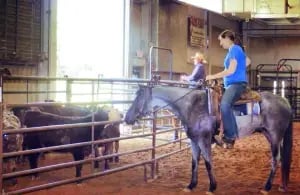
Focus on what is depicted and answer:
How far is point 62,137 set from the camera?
6.85 metres

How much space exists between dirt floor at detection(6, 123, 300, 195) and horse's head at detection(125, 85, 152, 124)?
3.04 feet

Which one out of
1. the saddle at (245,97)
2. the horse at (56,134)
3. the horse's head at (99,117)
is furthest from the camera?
the horse's head at (99,117)

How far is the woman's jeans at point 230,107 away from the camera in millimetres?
6086

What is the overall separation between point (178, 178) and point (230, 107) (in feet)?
5.33

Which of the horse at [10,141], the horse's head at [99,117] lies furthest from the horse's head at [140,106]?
the horse at [10,141]

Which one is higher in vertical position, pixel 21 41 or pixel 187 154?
pixel 21 41

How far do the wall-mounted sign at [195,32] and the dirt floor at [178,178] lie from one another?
27.7 feet

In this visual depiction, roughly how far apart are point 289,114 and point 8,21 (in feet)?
19.4

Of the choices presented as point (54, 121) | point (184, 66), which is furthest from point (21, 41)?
point (184, 66)

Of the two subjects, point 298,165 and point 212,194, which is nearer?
point 212,194

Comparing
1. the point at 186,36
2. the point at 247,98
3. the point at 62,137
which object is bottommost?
the point at 62,137

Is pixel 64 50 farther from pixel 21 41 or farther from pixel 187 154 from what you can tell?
pixel 187 154

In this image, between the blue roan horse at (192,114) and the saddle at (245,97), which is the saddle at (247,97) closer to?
the saddle at (245,97)

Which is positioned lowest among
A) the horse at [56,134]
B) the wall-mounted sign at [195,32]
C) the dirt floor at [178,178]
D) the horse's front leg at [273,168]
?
the dirt floor at [178,178]
